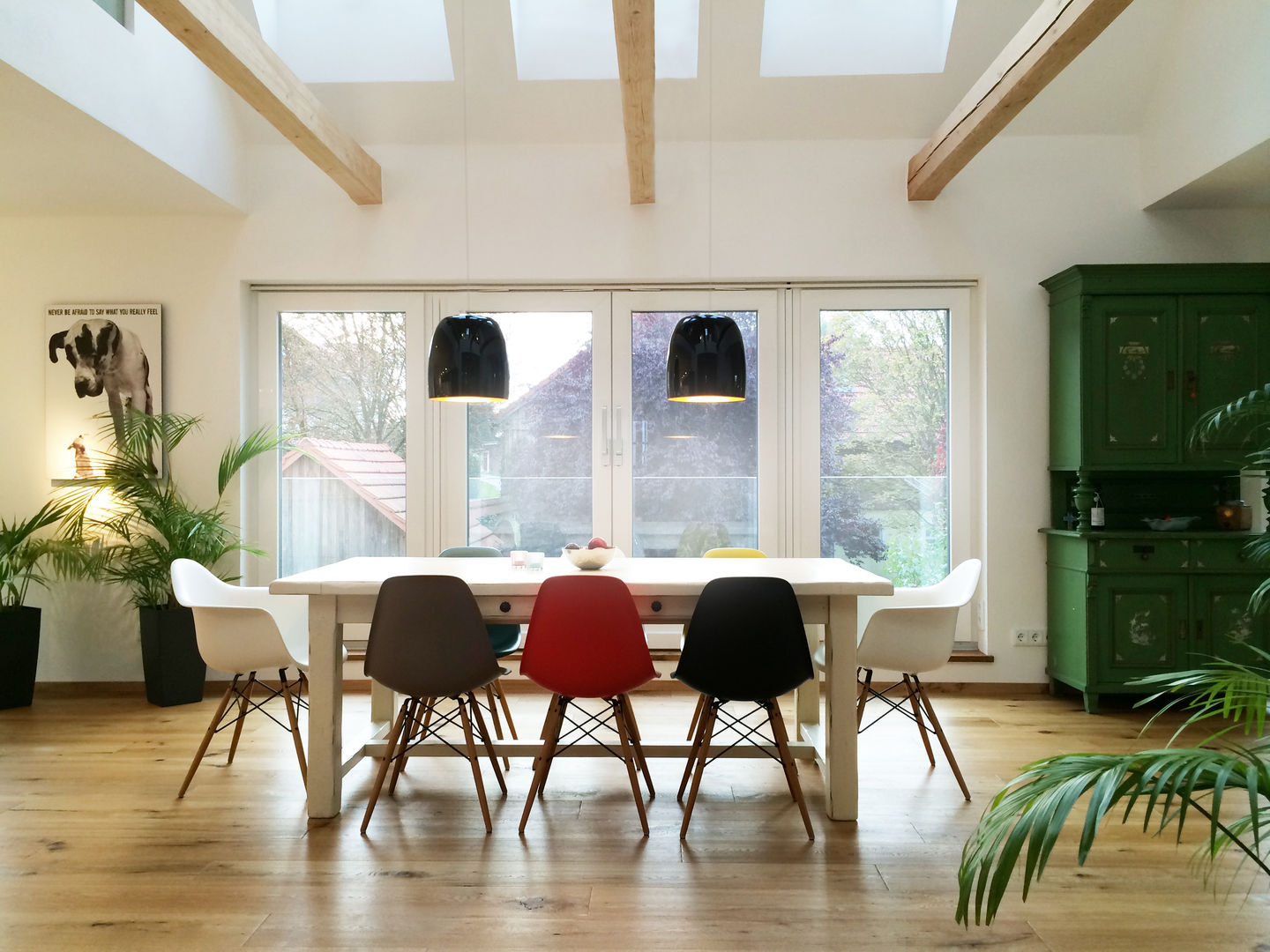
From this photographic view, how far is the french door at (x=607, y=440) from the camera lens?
4758mm

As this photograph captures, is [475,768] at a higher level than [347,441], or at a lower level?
lower

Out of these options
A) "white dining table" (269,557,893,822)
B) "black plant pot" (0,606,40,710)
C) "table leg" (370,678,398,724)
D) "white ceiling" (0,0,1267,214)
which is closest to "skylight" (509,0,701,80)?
"white ceiling" (0,0,1267,214)

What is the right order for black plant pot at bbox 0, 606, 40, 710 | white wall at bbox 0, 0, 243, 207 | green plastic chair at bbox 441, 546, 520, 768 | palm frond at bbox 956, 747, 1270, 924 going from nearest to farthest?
palm frond at bbox 956, 747, 1270, 924 < white wall at bbox 0, 0, 243, 207 < green plastic chair at bbox 441, 546, 520, 768 < black plant pot at bbox 0, 606, 40, 710

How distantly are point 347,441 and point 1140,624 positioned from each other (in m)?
4.21

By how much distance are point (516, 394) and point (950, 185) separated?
8.59 feet

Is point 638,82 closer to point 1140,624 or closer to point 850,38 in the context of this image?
point 850,38

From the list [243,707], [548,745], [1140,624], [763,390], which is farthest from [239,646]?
[1140,624]

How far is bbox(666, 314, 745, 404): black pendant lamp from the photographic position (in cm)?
310

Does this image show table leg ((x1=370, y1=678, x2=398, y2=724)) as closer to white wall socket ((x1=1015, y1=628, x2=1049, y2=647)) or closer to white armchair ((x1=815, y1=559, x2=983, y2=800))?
white armchair ((x1=815, y1=559, x2=983, y2=800))

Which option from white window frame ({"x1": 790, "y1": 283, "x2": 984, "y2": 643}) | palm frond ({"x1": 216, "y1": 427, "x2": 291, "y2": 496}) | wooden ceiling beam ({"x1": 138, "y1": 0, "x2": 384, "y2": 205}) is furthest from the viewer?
white window frame ({"x1": 790, "y1": 283, "x2": 984, "y2": 643})

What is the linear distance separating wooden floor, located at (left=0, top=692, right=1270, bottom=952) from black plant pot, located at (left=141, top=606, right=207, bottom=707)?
2.40 ft

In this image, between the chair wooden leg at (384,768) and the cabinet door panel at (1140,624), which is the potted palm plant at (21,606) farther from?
the cabinet door panel at (1140,624)

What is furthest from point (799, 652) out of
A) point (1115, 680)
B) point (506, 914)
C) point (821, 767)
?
point (1115, 680)

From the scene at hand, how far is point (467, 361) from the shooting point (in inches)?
122
